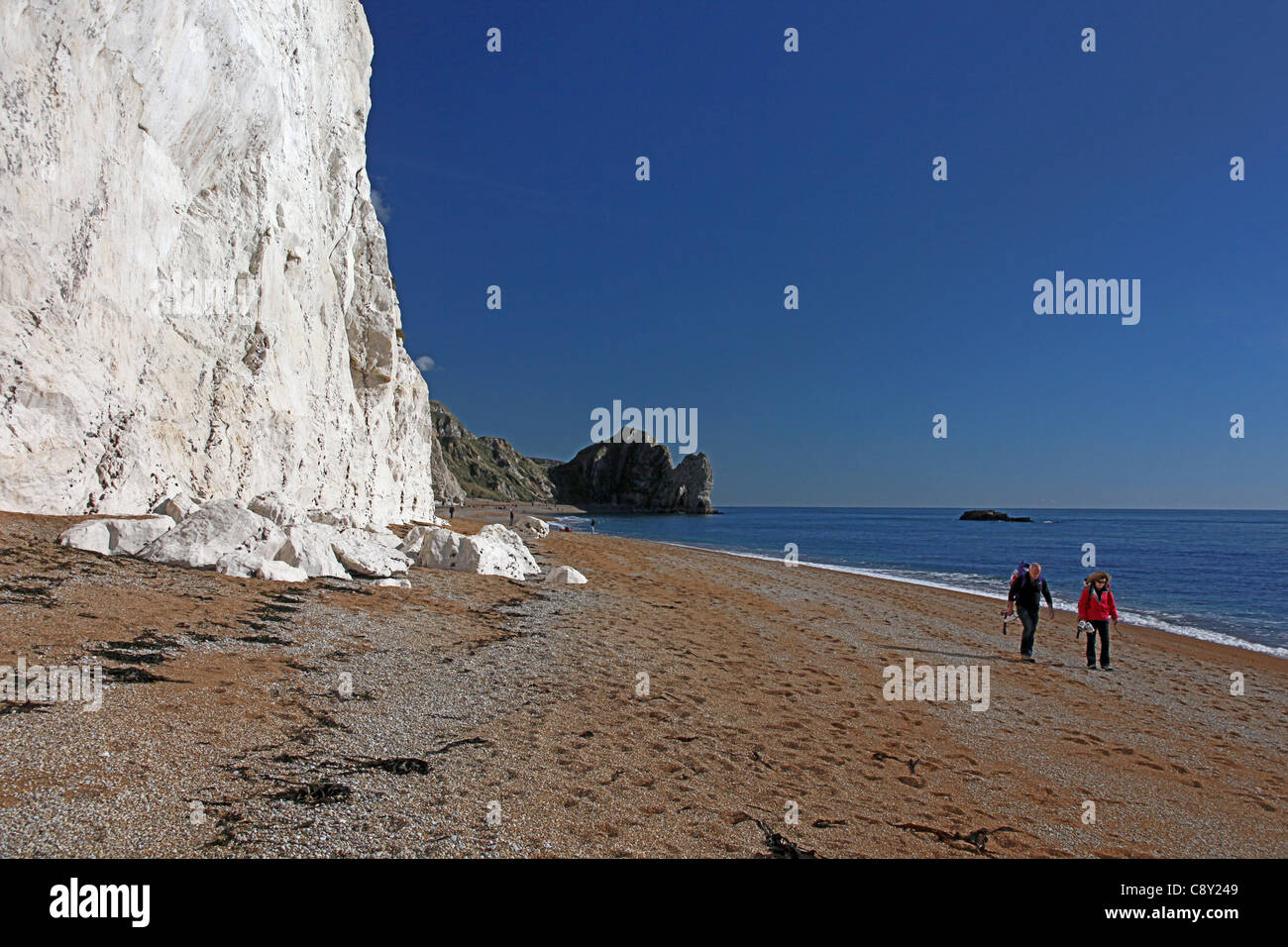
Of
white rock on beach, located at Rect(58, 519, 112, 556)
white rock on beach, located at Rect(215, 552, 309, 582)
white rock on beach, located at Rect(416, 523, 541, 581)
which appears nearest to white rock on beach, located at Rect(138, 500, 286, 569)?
white rock on beach, located at Rect(215, 552, 309, 582)

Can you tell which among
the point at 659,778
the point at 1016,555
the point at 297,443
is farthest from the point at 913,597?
the point at 1016,555

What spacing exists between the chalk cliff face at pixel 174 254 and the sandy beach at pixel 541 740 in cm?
288

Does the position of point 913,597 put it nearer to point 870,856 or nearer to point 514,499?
point 870,856

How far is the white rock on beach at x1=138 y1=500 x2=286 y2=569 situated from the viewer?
10.2m

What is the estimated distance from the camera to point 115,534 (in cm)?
1005

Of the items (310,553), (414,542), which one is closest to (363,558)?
(310,553)

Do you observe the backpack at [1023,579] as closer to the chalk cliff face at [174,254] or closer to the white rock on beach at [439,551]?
the white rock on beach at [439,551]

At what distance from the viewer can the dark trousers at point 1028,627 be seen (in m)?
12.8

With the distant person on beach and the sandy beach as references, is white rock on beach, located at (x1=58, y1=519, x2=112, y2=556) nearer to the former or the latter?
the sandy beach

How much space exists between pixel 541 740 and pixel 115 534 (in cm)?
861

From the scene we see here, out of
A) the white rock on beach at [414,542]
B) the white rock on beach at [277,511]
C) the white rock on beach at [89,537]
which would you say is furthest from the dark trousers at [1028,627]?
the white rock on beach at [89,537]

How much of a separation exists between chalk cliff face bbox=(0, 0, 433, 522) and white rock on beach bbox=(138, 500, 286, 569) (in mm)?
2303

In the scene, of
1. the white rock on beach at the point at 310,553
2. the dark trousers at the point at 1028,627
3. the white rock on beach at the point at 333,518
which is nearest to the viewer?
the white rock on beach at the point at 310,553
